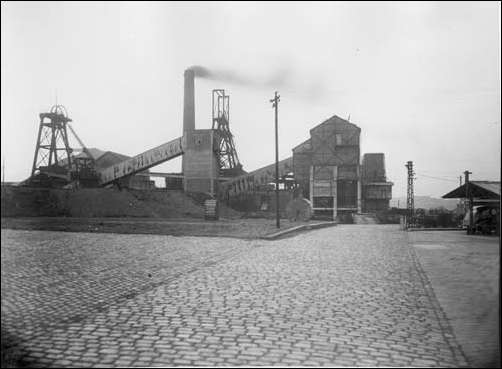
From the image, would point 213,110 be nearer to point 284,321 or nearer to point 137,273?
point 137,273

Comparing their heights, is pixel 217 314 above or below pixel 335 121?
below

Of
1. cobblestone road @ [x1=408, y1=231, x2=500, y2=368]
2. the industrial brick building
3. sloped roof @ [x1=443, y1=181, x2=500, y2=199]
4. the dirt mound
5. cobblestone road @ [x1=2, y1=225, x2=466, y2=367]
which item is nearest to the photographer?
cobblestone road @ [x1=408, y1=231, x2=500, y2=368]

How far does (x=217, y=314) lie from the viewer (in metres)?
4.99

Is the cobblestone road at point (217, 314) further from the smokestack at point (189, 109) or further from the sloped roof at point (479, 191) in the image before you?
the smokestack at point (189, 109)

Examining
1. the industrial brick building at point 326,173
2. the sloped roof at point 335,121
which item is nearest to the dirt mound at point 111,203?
the industrial brick building at point 326,173

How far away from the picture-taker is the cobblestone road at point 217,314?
3656mm

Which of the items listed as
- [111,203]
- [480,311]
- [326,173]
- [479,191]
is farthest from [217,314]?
[326,173]

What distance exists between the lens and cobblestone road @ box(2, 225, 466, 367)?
144 inches

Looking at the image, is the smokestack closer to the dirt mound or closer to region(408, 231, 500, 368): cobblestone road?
the dirt mound

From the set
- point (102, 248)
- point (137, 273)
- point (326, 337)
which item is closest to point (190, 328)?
point (326, 337)

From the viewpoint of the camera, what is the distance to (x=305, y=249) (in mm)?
12469

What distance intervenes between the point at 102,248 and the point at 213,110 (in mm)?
42237

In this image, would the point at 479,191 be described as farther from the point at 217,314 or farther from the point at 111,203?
the point at 111,203

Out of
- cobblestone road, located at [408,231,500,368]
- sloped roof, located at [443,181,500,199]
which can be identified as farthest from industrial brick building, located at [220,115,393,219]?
cobblestone road, located at [408,231,500,368]
